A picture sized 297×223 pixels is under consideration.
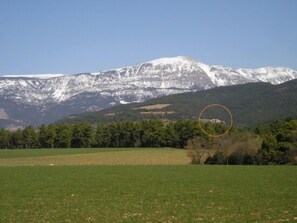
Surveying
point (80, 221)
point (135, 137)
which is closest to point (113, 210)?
point (80, 221)

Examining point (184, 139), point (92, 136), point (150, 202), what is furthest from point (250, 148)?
point (92, 136)

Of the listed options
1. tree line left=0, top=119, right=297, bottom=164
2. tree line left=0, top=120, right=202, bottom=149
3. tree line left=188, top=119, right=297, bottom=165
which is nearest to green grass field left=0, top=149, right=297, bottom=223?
tree line left=188, top=119, right=297, bottom=165

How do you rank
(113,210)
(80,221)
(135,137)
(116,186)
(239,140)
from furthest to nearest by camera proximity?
(135,137), (239,140), (116,186), (113,210), (80,221)

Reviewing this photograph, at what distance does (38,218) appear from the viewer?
81.2ft

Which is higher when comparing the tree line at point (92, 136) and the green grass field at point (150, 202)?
the tree line at point (92, 136)

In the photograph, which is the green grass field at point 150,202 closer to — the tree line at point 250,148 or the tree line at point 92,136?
the tree line at point 250,148

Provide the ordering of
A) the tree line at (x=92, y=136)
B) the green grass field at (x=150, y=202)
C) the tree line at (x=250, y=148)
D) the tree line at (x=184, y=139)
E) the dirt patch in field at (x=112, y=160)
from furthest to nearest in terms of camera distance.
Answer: the tree line at (x=92, y=136), the dirt patch in field at (x=112, y=160), the tree line at (x=184, y=139), the tree line at (x=250, y=148), the green grass field at (x=150, y=202)

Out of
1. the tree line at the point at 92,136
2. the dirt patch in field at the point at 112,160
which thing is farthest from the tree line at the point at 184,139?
the dirt patch in field at the point at 112,160

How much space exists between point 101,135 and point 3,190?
115485mm

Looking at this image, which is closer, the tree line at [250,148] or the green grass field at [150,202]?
the green grass field at [150,202]

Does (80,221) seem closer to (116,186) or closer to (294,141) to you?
(116,186)

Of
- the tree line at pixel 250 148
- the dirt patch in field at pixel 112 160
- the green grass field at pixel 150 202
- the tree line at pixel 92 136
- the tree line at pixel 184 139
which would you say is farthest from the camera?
the tree line at pixel 92 136

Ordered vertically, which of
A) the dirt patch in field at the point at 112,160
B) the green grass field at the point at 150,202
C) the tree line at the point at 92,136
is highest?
the tree line at the point at 92,136

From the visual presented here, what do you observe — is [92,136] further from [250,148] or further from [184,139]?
[250,148]
